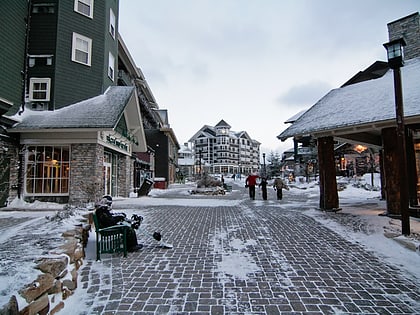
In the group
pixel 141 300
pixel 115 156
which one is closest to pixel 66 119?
pixel 115 156

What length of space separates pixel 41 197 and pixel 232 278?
38.9 ft

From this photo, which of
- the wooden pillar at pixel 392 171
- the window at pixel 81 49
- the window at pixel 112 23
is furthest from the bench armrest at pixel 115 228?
the window at pixel 112 23

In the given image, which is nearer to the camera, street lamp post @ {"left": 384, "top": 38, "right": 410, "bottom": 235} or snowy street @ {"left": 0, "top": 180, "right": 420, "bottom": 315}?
snowy street @ {"left": 0, "top": 180, "right": 420, "bottom": 315}

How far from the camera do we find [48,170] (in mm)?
12977

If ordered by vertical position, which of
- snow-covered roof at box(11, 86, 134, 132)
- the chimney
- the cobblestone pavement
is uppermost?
the chimney

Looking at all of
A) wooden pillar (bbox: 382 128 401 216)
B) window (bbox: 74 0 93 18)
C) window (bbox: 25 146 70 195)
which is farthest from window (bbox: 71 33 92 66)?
wooden pillar (bbox: 382 128 401 216)

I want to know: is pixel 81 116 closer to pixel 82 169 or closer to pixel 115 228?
pixel 82 169

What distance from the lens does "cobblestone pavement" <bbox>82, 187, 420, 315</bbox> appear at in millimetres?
3328

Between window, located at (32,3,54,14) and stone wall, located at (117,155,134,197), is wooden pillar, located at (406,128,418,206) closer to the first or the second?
stone wall, located at (117,155,134,197)

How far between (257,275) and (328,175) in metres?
7.38

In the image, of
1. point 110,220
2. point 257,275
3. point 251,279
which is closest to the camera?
point 251,279

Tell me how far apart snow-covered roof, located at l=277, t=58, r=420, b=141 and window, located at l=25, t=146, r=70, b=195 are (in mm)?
10177

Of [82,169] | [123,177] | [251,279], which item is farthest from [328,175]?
[123,177]

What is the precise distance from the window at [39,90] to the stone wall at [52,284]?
1129cm
